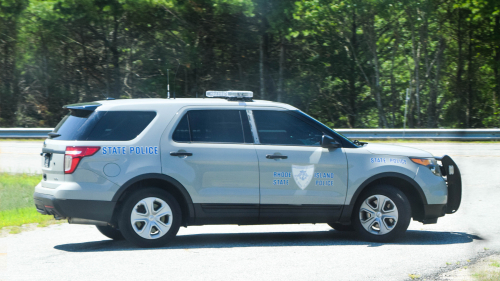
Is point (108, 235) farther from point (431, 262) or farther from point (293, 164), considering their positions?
point (431, 262)

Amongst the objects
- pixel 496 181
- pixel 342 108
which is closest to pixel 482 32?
pixel 342 108

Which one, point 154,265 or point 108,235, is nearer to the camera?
point 154,265

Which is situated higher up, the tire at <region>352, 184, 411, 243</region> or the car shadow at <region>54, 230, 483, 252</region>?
the tire at <region>352, 184, 411, 243</region>

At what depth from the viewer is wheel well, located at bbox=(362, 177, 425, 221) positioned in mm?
7391

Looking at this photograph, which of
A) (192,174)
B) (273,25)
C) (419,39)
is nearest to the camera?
(192,174)

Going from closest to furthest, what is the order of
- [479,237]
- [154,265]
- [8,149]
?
1. [154,265]
2. [479,237]
3. [8,149]

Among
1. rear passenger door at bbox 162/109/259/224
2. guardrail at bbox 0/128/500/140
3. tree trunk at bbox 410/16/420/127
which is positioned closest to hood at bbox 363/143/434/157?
rear passenger door at bbox 162/109/259/224

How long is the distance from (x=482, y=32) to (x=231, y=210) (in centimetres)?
2218

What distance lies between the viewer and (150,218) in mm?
6809

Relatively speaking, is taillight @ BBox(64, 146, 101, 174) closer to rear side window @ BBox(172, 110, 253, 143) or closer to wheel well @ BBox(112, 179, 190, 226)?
wheel well @ BBox(112, 179, 190, 226)

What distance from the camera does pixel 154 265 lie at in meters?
5.96

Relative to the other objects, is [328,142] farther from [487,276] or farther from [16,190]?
[16,190]

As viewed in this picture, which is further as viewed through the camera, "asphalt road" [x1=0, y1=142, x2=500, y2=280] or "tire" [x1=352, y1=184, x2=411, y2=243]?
"tire" [x1=352, y1=184, x2=411, y2=243]

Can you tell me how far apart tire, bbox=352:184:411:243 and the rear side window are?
62.4 inches
